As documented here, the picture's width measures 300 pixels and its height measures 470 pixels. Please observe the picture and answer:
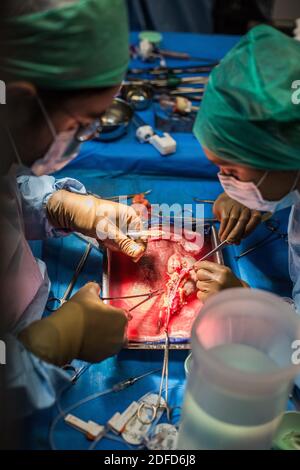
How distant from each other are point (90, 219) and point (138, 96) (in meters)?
1.44

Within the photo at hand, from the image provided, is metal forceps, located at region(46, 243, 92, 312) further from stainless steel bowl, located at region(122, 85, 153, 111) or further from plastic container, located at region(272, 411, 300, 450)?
stainless steel bowl, located at region(122, 85, 153, 111)

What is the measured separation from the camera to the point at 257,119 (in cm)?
164

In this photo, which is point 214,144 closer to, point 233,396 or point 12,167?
point 12,167

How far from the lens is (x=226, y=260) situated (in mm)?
2465

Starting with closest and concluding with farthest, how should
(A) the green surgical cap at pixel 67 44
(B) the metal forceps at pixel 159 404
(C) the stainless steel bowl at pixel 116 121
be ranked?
1. (A) the green surgical cap at pixel 67 44
2. (B) the metal forceps at pixel 159 404
3. (C) the stainless steel bowl at pixel 116 121

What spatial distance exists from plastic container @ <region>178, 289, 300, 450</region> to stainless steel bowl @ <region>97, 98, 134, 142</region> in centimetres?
199

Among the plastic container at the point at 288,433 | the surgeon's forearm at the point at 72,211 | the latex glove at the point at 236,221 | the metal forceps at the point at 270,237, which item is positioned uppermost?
the surgeon's forearm at the point at 72,211

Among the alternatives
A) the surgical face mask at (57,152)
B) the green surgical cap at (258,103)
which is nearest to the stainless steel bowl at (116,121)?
the surgical face mask at (57,152)

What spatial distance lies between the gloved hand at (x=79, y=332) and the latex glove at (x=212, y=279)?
1.31ft

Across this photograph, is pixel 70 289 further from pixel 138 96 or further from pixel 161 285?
pixel 138 96

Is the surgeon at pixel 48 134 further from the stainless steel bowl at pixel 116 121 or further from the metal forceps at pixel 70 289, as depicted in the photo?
the stainless steel bowl at pixel 116 121

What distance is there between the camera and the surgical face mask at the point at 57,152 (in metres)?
1.69

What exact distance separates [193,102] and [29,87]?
2.21m
